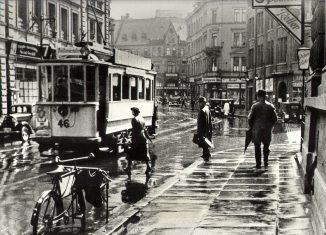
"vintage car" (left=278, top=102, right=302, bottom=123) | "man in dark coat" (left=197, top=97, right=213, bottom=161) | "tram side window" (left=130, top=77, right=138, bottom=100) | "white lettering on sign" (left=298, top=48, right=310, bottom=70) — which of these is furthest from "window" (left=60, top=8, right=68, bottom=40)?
"white lettering on sign" (left=298, top=48, right=310, bottom=70)

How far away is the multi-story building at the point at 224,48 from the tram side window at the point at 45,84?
184 feet

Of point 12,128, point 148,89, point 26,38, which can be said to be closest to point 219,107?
point 26,38

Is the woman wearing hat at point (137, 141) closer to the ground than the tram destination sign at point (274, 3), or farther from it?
closer to the ground

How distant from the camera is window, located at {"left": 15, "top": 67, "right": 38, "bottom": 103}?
28656mm

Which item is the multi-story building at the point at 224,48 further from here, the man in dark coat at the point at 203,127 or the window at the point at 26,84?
the man in dark coat at the point at 203,127

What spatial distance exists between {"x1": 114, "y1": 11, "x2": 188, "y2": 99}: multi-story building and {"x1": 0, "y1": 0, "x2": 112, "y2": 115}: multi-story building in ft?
238

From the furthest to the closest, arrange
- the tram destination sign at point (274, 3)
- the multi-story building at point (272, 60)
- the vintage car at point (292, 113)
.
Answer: the multi-story building at point (272, 60), the vintage car at point (292, 113), the tram destination sign at point (274, 3)

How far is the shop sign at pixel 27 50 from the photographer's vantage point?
28.2 metres

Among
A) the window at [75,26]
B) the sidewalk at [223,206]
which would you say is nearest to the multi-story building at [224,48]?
the window at [75,26]

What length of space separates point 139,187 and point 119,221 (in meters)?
3.05

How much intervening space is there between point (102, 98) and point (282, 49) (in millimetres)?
33032

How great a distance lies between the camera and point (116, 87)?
15852mm

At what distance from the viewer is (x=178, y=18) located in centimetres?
11856

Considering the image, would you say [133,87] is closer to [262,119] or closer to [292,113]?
[262,119]
